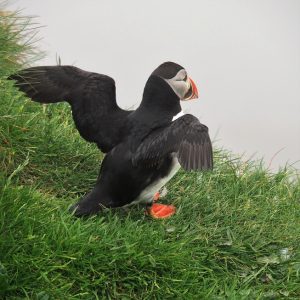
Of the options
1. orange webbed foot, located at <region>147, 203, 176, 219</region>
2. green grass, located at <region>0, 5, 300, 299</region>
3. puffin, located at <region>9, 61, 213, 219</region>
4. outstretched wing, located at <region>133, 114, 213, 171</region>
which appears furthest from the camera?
orange webbed foot, located at <region>147, 203, 176, 219</region>

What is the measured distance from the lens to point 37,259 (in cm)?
388

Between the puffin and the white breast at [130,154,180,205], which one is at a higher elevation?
the puffin

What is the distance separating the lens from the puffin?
449 centimetres

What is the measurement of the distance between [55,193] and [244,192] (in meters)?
1.50

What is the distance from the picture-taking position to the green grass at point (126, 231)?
3.92 meters

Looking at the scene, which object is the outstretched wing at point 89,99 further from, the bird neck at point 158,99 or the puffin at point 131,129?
the bird neck at point 158,99

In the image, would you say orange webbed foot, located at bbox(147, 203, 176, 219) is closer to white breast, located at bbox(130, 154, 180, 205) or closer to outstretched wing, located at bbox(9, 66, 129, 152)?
white breast, located at bbox(130, 154, 180, 205)

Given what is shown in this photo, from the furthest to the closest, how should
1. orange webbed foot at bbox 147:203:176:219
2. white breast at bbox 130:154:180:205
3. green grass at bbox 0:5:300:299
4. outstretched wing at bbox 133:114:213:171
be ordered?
1. orange webbed foot at bbox 147:203:176:219
2. white breast at bbox 130:154:180:205
3. outstretched wing at bbox 133:114:213:171
4. green grass at bbox 0:5:300:299

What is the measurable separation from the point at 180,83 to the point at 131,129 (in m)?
0.49

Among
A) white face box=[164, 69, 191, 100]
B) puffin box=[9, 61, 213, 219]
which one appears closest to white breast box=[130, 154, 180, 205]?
puffin box=[9, 61, 213, 219]

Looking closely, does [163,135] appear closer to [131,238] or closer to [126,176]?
[126,176]

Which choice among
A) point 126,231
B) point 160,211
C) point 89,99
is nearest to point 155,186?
point 160,211

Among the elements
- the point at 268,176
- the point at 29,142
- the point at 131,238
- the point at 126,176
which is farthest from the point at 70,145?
the point at 268,176

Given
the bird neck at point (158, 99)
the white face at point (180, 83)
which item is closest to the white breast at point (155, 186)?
the bird neck at point (158, 99)
